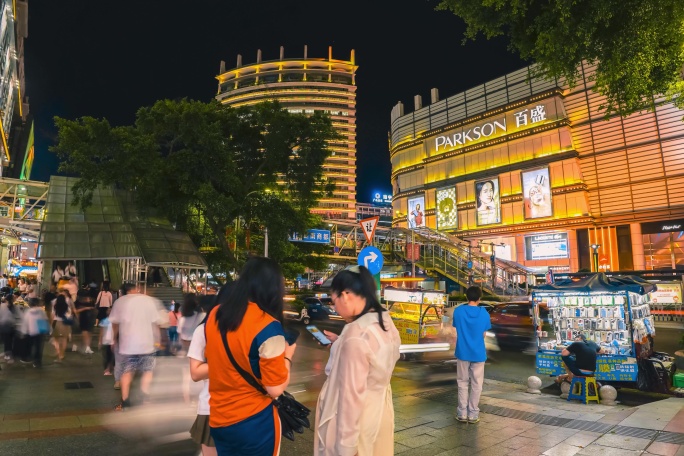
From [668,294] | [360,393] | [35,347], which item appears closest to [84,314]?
[35,347]

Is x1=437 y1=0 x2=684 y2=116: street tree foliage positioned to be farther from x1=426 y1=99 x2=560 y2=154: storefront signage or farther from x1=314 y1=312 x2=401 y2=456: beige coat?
x1=426 y1=99 x2=560 y2=154: storefront signage

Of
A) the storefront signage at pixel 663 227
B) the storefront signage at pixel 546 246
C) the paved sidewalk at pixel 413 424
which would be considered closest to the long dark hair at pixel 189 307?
the paved sidewalk at pixel 413 424

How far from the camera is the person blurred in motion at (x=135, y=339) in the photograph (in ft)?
21.8

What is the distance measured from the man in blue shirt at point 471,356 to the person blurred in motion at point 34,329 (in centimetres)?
913

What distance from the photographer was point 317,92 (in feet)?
400

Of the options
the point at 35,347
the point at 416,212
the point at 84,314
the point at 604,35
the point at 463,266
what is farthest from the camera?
the point at 416,212

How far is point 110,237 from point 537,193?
3552 cm

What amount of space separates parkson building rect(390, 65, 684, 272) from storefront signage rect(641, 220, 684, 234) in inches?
2.6

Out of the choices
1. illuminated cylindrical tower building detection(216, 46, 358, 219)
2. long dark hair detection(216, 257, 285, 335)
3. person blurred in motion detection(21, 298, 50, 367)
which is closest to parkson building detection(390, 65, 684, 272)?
person blurred in motion detection(21, 298, 50, 367)

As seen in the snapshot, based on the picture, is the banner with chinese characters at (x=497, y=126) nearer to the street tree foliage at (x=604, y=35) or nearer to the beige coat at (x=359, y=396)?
the street tree foliage at (x=604, y=35)

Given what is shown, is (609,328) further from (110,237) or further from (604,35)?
(110,237)

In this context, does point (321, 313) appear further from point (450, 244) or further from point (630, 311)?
point (450, 244)

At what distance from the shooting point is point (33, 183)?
28.7 m

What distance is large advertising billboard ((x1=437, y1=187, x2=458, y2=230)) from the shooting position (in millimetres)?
48906
